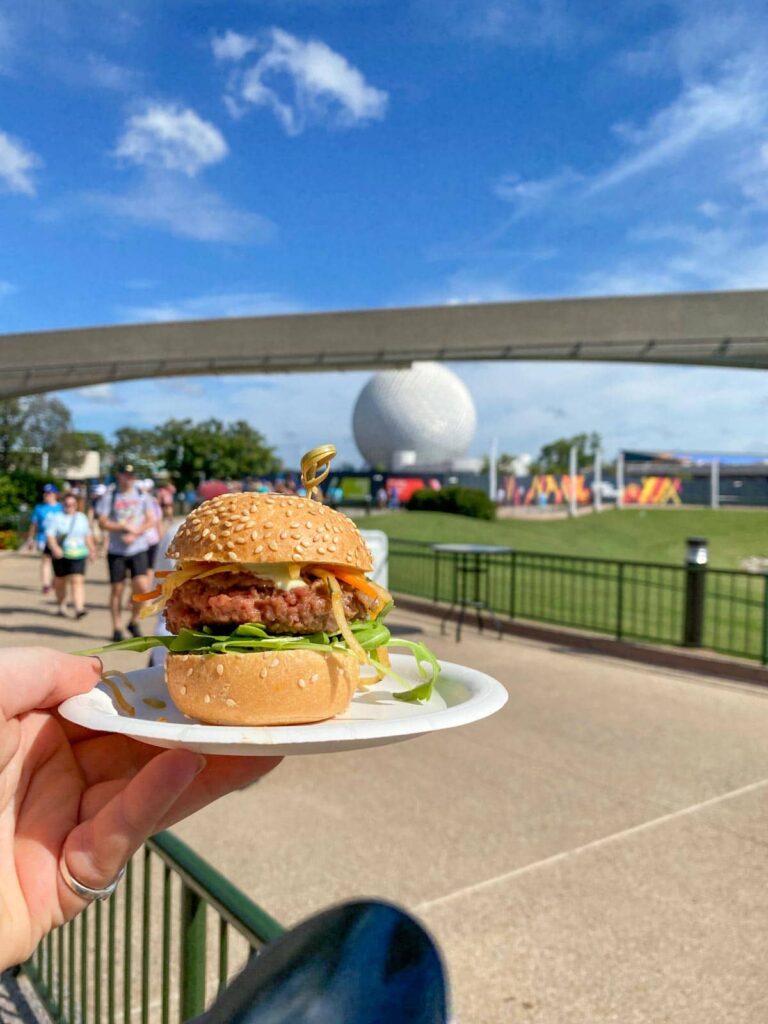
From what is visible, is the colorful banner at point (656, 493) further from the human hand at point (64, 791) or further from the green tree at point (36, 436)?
the human hand at point (64, 791)

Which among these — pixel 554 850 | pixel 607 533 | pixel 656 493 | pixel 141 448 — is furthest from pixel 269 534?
pixel 141 448

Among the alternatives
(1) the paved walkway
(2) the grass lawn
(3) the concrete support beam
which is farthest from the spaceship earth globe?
(1) the paved walkway

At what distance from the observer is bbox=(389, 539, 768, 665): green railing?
10836 millimetres

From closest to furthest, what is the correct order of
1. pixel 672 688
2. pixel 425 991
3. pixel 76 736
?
1. pixel 425 991
2. pixel 76 736
3. pixel 672 688

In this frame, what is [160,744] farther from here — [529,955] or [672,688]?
[672,688]

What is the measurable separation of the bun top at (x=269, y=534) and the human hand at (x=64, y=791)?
42cm

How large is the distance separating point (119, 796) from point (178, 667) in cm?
65

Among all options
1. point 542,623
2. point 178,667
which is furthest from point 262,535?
point 542,623

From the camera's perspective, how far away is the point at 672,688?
8641mm

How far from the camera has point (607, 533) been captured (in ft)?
119

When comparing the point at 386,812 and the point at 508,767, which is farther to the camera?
the point at 508,767

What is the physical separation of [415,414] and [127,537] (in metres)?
75.0

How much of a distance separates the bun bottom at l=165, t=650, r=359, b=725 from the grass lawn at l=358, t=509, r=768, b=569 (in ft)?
77.9

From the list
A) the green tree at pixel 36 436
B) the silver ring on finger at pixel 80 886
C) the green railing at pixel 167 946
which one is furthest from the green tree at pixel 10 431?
the silver ring on finger at pixel 80 886
